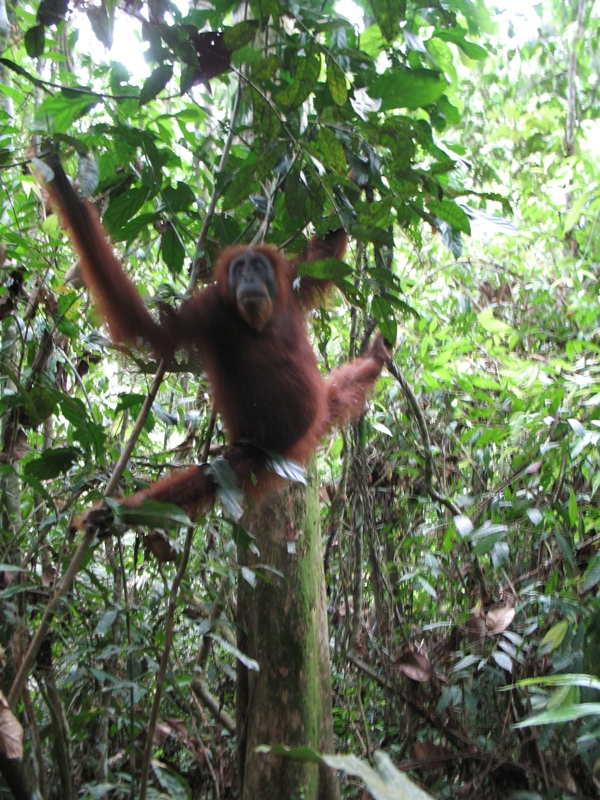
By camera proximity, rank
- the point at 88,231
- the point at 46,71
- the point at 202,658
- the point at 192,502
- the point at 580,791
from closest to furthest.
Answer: the point at 88,231 → the point at 580,791 → the point at 192,502 → the point at 202,658 → the point at 46,71

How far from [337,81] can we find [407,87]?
0.97ft

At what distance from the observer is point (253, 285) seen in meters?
2.57

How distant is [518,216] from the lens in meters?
4.86

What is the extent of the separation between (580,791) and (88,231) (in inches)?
105

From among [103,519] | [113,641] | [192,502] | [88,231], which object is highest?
[88,231]

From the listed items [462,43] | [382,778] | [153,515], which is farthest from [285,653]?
[462,43]

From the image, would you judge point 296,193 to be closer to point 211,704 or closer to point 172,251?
point 172,251

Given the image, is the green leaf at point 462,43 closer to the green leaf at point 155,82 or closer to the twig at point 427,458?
the green leaf at point 155,82

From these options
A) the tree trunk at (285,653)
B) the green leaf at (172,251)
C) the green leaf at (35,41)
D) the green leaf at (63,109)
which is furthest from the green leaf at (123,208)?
the tree trunk at (285,653)

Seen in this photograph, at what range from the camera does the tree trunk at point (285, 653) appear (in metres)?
2.22

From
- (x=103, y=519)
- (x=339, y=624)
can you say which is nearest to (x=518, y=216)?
(x=339, y=624)

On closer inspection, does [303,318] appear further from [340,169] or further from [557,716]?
[557,716]

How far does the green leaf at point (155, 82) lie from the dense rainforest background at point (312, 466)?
2 centimetres

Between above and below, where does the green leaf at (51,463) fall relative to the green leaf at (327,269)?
below
